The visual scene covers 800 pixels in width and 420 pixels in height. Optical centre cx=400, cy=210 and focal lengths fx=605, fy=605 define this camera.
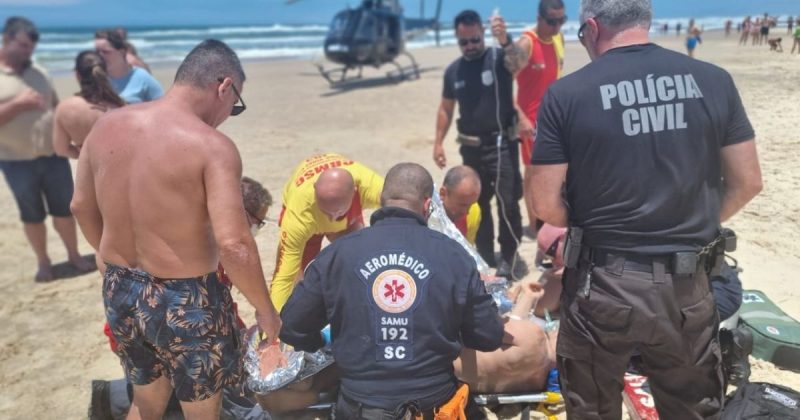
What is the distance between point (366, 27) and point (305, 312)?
17.0 m

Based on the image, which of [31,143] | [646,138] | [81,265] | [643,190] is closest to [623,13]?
[646,138]

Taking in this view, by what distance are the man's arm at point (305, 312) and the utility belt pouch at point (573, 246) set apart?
3.00ft

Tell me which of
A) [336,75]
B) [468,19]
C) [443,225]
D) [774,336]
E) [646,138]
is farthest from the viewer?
[336,75]

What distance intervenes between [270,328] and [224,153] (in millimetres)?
692

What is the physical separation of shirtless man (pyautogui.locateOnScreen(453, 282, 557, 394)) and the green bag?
45.1 inches

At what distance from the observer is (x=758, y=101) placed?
4570mm

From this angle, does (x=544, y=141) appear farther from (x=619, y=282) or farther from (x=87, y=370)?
(x=87, y=370)

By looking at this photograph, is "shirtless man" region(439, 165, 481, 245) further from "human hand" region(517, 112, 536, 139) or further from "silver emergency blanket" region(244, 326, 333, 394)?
"silver emergency blanket" region(244, 326, 333, 394)

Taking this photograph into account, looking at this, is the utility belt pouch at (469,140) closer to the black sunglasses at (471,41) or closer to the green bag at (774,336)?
the black sunglasses at (471,41)

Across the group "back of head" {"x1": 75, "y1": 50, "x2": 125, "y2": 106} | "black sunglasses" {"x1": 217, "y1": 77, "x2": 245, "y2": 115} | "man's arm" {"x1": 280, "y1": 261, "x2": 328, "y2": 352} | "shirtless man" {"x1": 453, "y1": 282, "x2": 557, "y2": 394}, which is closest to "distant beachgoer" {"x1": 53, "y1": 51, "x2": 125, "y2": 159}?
"back of head" {"x1": 75, "y1": 50, "x2": 125, "y2": 106}

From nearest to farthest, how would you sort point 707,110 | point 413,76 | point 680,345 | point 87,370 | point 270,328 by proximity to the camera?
point 707,110, point 680,345, point 270,328, point 87,370, point 413,76

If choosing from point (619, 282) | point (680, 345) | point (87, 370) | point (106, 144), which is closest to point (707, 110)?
point (619, 282)

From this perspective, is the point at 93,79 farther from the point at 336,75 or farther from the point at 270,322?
the point at 336,75

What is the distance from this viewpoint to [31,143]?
4.68 metres
